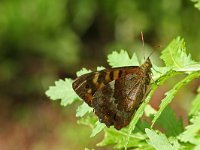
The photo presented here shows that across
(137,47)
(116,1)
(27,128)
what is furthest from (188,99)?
(27,128)

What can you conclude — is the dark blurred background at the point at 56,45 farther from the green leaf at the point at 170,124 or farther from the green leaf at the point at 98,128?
the green leaf at the point at 98,128

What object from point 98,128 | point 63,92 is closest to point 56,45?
point 63,92

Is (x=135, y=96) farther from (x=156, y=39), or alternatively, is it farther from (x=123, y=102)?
(x=156, y=39)

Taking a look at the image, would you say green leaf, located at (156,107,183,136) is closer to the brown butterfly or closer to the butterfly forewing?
the brown butterfly

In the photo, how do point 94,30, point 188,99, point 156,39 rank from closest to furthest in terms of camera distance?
point 188,99 < point 156,39 < point 94,30

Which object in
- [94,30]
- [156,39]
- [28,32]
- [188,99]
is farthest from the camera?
[94,30]

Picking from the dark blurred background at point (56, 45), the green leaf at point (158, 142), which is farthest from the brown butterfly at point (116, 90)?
the dark blurred background at point (56, 45)

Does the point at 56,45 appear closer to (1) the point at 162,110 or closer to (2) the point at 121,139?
(2) the point at 121,139
